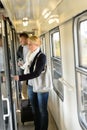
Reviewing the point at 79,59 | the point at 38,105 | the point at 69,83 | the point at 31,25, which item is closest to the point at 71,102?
the point at 69,83

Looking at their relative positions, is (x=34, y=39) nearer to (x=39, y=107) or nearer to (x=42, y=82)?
(x=42, y=82)

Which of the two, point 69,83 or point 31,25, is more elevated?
point 31,25

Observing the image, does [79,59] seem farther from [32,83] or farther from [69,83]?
[32,83]

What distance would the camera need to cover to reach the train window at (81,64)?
269 centimetres

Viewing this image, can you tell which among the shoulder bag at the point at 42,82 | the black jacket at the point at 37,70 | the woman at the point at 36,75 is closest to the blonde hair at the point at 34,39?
the woman at the point at 36,75

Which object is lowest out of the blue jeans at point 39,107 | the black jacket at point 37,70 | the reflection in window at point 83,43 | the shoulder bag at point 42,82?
the blue jeans at point 39,107

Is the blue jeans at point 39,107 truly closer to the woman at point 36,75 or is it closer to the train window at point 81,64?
the woman at point 36,75

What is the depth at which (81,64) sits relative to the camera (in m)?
2.84

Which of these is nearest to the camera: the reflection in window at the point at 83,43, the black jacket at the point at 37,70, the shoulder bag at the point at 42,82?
the reflection in window at the point at 83,43

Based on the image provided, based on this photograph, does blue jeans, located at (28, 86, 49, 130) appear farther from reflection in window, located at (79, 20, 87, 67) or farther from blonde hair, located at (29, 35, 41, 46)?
reflection in window, located at (79, 20, 87, 67)

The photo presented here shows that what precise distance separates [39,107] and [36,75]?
65cm

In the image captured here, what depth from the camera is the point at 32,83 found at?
4.07 m

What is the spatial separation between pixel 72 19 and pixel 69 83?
89cm

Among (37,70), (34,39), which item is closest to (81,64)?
(37,70)
